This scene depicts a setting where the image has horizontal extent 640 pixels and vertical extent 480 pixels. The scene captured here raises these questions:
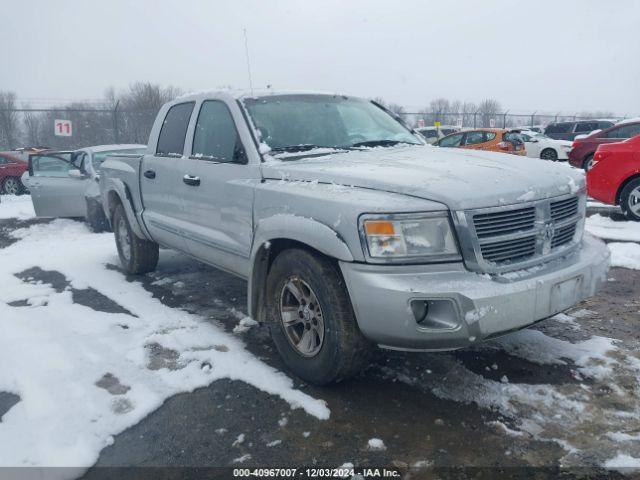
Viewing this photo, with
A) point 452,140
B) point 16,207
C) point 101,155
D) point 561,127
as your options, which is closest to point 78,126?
point 16,207

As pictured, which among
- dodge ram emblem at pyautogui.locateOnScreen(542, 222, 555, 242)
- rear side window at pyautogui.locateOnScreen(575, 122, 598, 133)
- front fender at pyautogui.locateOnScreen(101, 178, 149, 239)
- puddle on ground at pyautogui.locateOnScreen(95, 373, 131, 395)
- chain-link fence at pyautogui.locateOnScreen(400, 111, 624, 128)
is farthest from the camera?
chain-link fence at pyautogui.locateOnScreen(400, 111, 624, 128)

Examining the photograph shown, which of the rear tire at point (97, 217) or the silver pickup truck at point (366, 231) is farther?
the rear tire at point (97, 217)

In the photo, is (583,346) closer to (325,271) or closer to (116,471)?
(325,271)

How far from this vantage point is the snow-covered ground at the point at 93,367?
2824 mm

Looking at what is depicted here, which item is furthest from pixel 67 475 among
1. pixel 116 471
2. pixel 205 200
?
pixel 205 200

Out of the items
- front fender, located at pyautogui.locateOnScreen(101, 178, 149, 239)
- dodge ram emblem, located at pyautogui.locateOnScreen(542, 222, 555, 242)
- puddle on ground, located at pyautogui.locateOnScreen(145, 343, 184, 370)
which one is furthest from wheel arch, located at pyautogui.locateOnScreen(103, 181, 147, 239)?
dodge ram emblem, located at pyautogui.locateOnScreen(542, 222, 555, 242)

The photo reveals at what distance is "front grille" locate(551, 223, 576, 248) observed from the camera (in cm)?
311

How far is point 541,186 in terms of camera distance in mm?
3029

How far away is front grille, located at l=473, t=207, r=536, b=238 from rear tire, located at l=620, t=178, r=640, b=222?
5.90 m

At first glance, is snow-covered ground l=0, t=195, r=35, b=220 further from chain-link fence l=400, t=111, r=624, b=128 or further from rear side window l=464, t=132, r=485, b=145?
chain-link fence l=400, t=111, r=624, b=128

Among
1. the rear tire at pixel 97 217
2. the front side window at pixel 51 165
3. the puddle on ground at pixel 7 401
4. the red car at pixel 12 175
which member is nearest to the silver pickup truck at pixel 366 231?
the puddle on ground at pixel 7 401

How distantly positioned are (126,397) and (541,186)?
8.95ft

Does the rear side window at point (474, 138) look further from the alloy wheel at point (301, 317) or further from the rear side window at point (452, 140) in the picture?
the alloy wheel at point (301, 317)

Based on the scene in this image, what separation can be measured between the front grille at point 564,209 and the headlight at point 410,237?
800 mm
